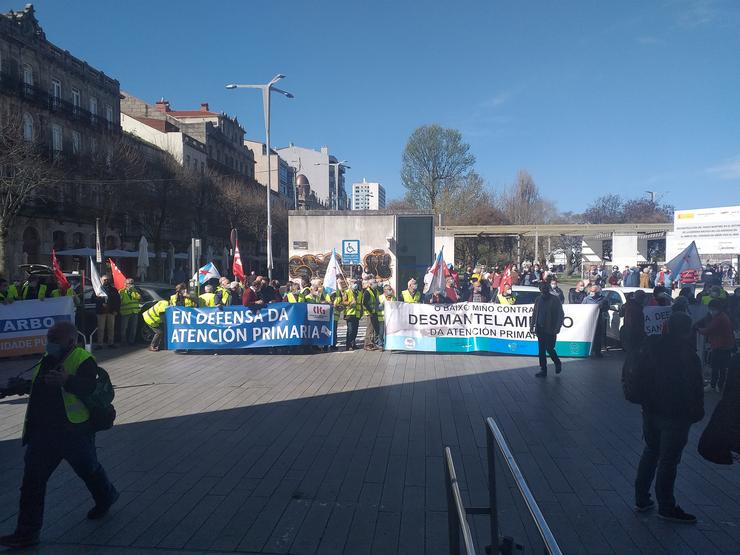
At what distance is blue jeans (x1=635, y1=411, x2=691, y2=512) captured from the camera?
468 cm

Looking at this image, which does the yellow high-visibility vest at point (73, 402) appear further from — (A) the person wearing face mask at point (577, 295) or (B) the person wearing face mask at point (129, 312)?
(A) the person wearing face mask at point (577, 295)

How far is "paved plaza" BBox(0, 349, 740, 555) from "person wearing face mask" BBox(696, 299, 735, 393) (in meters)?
0.70

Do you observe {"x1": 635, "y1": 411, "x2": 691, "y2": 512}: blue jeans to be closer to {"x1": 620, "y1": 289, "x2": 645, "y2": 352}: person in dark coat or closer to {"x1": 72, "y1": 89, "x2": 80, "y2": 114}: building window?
{"x1": 620, "y1": 289, "x2": 645, "y2": 352}: person in dark coat

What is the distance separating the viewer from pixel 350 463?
19.7ft

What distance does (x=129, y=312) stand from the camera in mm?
14617

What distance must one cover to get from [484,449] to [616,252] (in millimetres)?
30403

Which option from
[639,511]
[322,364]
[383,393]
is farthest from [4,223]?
[639,511]

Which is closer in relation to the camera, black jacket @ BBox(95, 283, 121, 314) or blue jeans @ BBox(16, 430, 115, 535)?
blue jeans @ BBox(16, 430, 115, 535)

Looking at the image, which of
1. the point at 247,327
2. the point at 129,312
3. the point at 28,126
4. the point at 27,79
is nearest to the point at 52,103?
the point at 27,79

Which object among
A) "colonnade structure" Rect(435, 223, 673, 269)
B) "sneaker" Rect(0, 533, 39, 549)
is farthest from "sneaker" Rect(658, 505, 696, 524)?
"colonnade structure" Rect(435, 223, 673, 269)

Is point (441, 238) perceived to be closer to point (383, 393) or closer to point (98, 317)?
point (98, 317)

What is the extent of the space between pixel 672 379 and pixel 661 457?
Result: 0.69 metres

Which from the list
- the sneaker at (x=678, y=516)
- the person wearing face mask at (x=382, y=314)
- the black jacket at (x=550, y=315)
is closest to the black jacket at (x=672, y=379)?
the sneaker at (x=678, y=516)

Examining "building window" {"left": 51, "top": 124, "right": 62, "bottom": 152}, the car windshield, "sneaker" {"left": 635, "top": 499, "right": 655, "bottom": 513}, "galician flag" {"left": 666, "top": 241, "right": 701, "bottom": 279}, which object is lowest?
"sneaker" {"left": 635, "top": 499, "right": 655, "bottom": 513}
